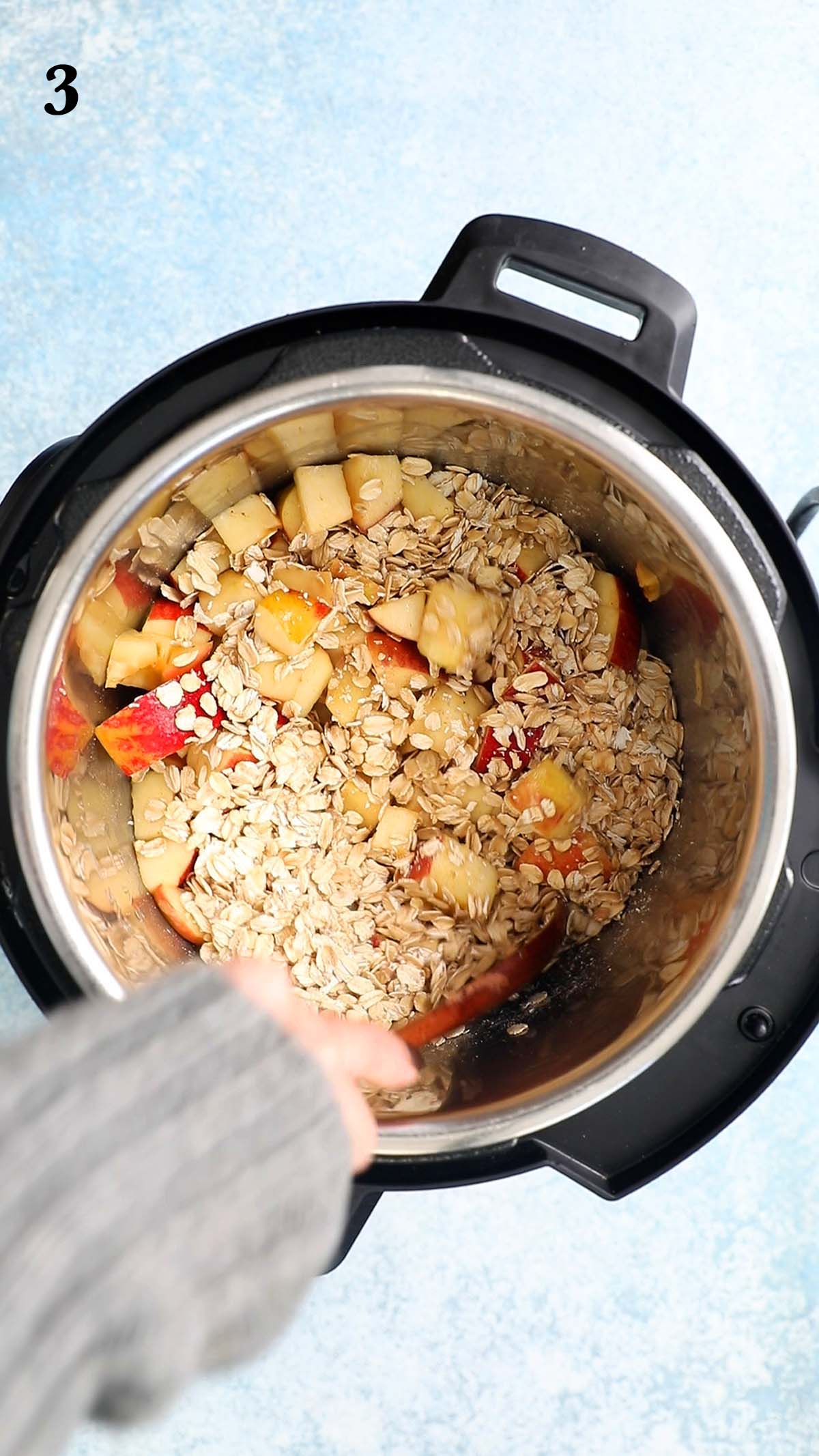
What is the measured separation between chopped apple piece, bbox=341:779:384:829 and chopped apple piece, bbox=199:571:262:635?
0.50 ft

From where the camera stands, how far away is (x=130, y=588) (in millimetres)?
751

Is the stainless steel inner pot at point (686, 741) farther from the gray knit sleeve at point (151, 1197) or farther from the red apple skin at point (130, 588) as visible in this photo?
the gray knit sleeve at point (151, 1197)

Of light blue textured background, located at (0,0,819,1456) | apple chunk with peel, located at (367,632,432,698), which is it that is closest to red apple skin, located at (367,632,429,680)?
apple chunk with peel, located at (367,632,432,698)

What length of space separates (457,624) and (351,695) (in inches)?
3.7

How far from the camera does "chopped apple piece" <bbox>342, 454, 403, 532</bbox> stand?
2.56 feet

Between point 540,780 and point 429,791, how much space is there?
0.08 meters

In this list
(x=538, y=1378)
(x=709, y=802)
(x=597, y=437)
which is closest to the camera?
(x=597, y=437)

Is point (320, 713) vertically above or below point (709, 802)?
above

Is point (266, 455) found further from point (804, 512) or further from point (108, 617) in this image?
point (804, 512)

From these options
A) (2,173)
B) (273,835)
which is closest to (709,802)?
(273,835)

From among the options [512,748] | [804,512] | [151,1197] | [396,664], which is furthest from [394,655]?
[151,1197]

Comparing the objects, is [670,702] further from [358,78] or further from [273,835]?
[358,78]

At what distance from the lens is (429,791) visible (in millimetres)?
841

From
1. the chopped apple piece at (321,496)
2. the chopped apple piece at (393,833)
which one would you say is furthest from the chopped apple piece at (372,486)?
the chopped apple piece at (393,833)
